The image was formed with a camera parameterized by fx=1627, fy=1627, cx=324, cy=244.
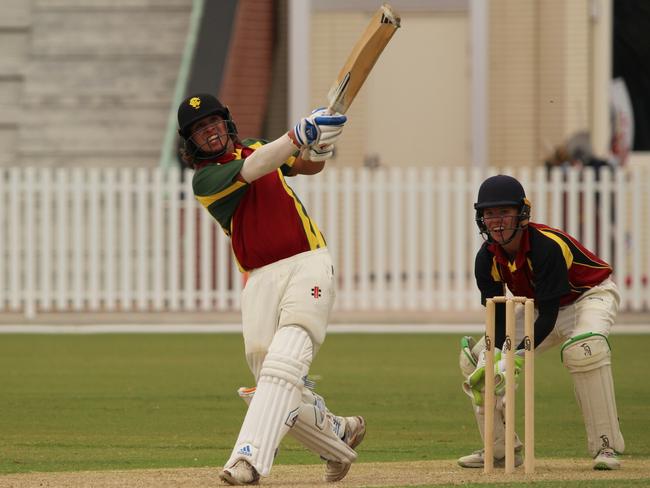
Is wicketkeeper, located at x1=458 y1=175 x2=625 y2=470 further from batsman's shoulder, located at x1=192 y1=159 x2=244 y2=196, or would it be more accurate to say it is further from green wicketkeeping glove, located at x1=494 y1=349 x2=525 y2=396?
batsman's shoulder, located at x1=192 y1=159 x2=244 y2=196

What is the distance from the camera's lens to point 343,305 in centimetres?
1778

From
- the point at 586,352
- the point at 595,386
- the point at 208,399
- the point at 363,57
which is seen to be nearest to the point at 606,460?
the point at 595,386

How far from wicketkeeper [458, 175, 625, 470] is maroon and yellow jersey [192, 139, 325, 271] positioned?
2.79 feet

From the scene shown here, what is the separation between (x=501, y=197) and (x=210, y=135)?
1376 millimetres

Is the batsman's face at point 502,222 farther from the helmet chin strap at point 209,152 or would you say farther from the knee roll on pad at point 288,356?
the helmet chin strap at point 209,152

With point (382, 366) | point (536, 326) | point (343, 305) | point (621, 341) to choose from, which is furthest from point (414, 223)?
point (536, 326)

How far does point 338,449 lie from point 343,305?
1027 centimetres

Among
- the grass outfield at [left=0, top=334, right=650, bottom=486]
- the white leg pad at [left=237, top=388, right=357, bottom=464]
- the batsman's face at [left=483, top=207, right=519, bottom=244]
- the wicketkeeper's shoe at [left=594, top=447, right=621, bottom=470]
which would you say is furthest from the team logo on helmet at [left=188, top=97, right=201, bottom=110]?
the wicketkeeper's shoe at [left=594, top=447, right=621, bottom=470]

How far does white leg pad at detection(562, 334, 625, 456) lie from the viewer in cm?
769

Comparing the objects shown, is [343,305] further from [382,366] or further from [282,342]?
[282,342]

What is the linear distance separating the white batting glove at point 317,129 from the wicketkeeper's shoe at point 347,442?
1403 mm

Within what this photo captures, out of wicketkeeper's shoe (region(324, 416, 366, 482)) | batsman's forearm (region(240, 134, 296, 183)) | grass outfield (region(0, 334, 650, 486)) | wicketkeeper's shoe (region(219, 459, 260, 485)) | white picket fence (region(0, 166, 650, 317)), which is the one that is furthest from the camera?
white picket fence (region(0, 166, 650, 317))

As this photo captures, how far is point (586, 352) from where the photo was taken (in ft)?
25.2

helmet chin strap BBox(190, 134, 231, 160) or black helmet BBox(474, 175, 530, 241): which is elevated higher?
helmet chin strap BBox(190, 134, 231, 160)
